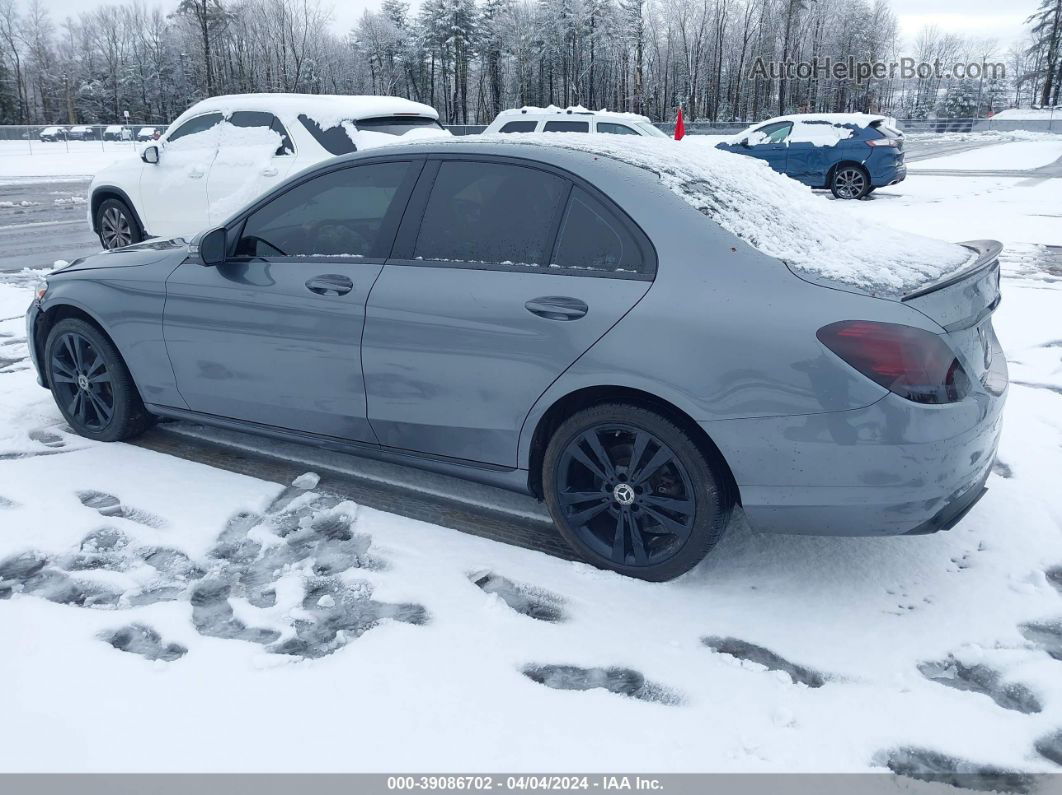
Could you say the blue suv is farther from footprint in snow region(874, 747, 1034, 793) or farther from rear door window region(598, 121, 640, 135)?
footprint in snow region(874, 747, 1034, 793)

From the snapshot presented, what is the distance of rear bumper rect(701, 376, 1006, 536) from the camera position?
2775 millimetres

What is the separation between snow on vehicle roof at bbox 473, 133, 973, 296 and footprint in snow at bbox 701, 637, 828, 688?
4.10 ft

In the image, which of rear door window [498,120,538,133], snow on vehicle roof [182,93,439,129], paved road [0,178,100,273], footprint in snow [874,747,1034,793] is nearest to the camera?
footprint in snow [874,747,1034,793]

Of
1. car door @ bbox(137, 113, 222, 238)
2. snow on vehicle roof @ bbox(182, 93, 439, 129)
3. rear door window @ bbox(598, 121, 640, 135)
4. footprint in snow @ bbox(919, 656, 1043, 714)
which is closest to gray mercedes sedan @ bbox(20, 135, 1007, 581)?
footprint in snow @ bbox(919, 656, 1043, 714)

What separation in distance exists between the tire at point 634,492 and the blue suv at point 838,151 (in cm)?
1510

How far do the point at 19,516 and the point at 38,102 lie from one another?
13318 centimetres

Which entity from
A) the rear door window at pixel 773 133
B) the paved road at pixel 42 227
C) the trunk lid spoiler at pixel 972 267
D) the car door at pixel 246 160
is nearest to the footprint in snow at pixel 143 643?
the trunk lid spoiler at pixel 972 267

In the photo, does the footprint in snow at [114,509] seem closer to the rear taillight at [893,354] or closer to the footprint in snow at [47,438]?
the footprint in snow at [47,438]

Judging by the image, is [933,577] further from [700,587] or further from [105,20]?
[105,20]

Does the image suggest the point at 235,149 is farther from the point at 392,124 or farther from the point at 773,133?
the point at 773,133

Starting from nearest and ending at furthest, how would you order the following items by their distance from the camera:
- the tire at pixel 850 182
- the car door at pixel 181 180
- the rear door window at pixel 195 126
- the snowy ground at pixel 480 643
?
the snowy ground at pixel 480 643, the car door at pixel 181 180, the rear door window at pixel 195 126, the tire at pixel 850 182

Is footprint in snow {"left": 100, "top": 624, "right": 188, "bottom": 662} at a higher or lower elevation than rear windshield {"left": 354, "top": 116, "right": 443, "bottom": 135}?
lower

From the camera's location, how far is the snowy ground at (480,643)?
2438 mm

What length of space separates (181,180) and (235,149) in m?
0.75
